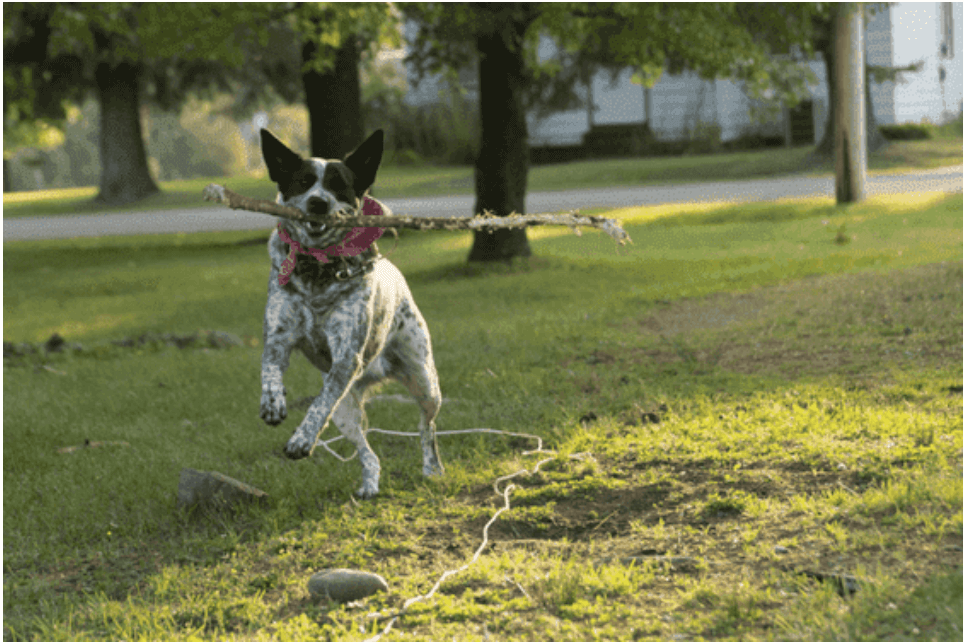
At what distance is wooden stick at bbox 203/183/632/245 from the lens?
396 cm

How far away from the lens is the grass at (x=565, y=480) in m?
3.84

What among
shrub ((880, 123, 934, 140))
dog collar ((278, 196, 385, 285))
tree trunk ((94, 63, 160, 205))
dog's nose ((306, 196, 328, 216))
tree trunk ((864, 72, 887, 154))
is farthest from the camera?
shrub ((880, 123, 934, 140))

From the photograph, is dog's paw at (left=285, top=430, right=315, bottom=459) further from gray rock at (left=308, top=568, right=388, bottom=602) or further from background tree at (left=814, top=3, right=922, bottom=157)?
background tree at (left=814, top=3, right=922, bottom=157)

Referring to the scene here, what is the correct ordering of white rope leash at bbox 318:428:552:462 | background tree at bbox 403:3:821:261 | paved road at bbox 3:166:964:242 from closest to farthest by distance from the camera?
white rope leash at bbox 318:428:552:462, background tree at bbox 403:3:821:261, paved road at bbox 3:166:964:242

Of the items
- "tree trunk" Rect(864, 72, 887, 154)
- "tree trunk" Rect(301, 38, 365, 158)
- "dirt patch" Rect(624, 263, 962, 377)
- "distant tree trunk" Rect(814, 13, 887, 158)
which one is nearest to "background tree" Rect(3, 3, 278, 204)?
"tree trunk" Rect(301, 38, 365, 158)

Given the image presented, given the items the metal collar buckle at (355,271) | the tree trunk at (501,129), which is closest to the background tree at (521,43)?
the tree trunk at (501,129)

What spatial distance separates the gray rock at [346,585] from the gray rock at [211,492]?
4.26 ft

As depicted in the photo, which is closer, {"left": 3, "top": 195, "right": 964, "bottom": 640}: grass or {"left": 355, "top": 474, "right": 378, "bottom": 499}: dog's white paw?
{"left": 3, "top": 195, "right": 964, "bottom": 640}: grass

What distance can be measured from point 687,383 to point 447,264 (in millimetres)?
8092

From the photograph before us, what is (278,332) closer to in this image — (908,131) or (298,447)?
(298,447)

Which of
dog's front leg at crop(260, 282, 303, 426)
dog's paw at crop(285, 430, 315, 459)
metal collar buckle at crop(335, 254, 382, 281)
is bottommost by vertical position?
dog's paw at crop(285, 430, 315, 459)

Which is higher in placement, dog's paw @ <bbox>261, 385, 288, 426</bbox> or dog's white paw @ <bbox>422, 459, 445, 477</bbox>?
dog's paw @ <bbox>261, 385, 288, 426</bbox>

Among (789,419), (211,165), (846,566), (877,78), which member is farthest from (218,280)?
(211,165)

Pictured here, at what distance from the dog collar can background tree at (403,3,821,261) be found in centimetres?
983
